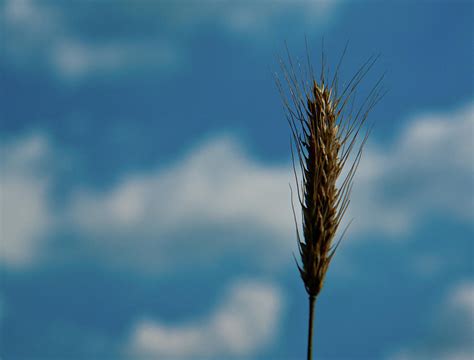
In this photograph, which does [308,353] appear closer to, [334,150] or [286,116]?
[334,150]

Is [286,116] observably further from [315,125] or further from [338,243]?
[338,243]

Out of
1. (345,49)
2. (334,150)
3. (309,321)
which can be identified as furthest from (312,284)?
(345,49)

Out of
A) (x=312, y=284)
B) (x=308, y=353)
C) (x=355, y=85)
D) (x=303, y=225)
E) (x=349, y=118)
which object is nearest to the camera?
(x=308, y=353)

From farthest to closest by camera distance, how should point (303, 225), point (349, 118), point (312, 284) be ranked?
point (349, 118), point (303, 225), point (312, 284)

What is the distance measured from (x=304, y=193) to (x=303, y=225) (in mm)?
224

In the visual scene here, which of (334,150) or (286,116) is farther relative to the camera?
(286,116)

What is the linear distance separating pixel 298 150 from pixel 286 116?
314mm

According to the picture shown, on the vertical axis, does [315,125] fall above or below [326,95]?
below

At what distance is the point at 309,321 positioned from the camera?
10.1ft

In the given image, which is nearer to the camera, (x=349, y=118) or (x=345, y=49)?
(x=345, y=49)

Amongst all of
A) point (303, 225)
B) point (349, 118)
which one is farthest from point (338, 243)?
point (349, 118)

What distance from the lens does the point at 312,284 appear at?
3320 mm

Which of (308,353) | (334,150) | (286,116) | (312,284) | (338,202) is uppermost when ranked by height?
(286,116)

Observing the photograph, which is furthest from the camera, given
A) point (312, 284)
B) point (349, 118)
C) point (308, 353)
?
point (349, 118)
